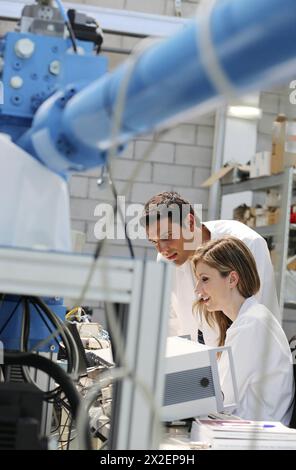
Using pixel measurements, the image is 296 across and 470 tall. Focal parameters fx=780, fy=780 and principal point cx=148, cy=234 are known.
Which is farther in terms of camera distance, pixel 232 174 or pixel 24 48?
pixel 232 174

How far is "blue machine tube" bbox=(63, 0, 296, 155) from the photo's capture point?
28.0 inches

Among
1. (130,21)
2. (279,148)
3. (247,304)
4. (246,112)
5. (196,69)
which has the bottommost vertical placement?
(247,304)

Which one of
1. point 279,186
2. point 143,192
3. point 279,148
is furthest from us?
point 143,192

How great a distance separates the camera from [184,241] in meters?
3.29

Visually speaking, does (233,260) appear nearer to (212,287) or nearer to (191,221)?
(212,287)

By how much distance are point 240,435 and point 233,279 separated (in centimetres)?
98

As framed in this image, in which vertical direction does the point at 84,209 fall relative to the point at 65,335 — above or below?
above

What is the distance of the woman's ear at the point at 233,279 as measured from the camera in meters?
2.51

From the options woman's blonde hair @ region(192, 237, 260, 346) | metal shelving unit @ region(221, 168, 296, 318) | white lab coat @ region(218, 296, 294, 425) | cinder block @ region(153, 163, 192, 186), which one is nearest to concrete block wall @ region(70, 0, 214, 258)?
cinder block @ region(153, 163, 192, 186)

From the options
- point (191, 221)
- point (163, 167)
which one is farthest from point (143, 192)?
point (191, 221)

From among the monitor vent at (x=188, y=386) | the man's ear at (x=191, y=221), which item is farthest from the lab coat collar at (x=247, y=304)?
the man's ear at (x=191, y=221)

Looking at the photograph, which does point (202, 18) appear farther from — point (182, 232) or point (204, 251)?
point (182, 232)
